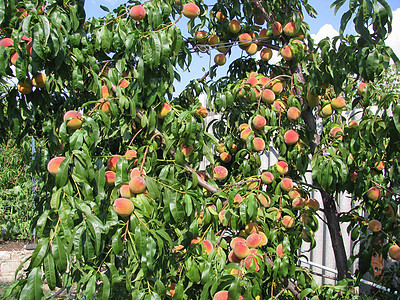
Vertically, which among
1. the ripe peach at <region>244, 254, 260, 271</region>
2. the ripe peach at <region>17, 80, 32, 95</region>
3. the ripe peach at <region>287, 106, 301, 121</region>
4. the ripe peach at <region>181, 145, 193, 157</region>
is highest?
the ripe peach at <region>287, 106, 301, 121</region>

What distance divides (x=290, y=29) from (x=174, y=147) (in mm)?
889

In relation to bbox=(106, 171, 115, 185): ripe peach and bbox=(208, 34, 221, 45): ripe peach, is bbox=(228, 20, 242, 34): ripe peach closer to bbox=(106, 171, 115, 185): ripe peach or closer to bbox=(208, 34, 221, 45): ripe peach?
bbox=(208, 34, 221, 45): ripe peach

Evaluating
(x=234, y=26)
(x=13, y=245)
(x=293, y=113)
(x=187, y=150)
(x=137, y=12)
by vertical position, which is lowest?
(x=13, y=245)

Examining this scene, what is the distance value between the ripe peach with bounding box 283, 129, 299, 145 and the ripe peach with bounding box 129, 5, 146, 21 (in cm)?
84

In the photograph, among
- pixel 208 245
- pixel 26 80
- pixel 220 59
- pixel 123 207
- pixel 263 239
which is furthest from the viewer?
pixel 220 59

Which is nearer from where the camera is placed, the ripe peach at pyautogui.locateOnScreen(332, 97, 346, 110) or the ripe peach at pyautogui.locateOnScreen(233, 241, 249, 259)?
the ripe peach at pyautogui.locateOnScreen(233, 241, 249, 259)

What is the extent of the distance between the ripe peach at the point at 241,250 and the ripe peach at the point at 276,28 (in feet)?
3.57

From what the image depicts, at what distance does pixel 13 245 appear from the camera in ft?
16.5

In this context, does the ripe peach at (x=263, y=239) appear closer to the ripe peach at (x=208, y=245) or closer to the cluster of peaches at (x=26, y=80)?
the ripe peach at (x=208, y=245)

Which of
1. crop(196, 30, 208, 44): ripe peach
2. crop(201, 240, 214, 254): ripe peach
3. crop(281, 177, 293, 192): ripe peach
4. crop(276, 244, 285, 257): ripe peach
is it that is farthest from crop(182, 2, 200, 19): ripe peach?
crop(276, 244, 285, 257): ripe peach

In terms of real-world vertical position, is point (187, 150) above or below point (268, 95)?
below

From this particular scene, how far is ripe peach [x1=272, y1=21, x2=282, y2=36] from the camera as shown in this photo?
1.87m

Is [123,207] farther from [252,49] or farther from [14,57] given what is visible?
[252,49]

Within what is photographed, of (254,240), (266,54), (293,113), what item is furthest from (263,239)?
(266,54)
